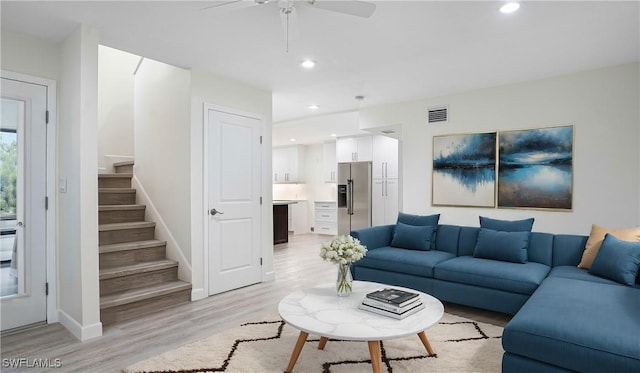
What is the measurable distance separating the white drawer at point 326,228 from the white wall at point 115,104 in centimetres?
503

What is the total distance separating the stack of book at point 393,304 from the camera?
2.23 meters

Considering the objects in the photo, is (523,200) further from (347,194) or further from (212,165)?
(347,194)

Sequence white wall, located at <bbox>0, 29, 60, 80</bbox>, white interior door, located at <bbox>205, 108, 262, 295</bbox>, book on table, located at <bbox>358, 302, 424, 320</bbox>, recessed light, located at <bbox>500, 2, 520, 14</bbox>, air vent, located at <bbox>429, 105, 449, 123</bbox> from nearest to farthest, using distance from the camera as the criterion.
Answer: book on table, located at <bbox>358, 302, 424, 320</bbox>, recessed light, located at <bbox>500, 2, 520, 14</bbox>, white wall, located at <bbox>0, 29, 60, 80</bbox>, white interior door, located at <bbox>205, 108, 262, 295</bbox>, air vent, located at <bbox>429, 105, 449, 123</bbox>

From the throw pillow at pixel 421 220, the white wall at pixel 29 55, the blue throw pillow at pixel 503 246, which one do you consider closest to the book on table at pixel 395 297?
the blue throw pillow at pixel 503 246

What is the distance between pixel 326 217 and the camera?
9102mm

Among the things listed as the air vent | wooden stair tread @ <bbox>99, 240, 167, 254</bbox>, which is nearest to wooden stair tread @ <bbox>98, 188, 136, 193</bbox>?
wooden stair tread @ <bbox>99, 240, 167, 254</bbox>

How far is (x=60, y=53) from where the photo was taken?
125 inches

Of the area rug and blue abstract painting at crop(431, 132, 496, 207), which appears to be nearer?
the area rug

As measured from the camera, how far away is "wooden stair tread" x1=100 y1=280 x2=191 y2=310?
321 centimetres

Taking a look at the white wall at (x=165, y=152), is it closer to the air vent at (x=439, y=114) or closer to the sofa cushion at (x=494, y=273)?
the sofa cushion at (x=494, y=273)

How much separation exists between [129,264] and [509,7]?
4044 mm

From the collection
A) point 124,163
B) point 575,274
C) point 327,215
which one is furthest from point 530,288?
point 327,215

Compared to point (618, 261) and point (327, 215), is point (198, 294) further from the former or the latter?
point (327, 215)

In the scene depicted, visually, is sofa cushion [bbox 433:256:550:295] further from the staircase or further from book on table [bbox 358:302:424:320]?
the staircase
